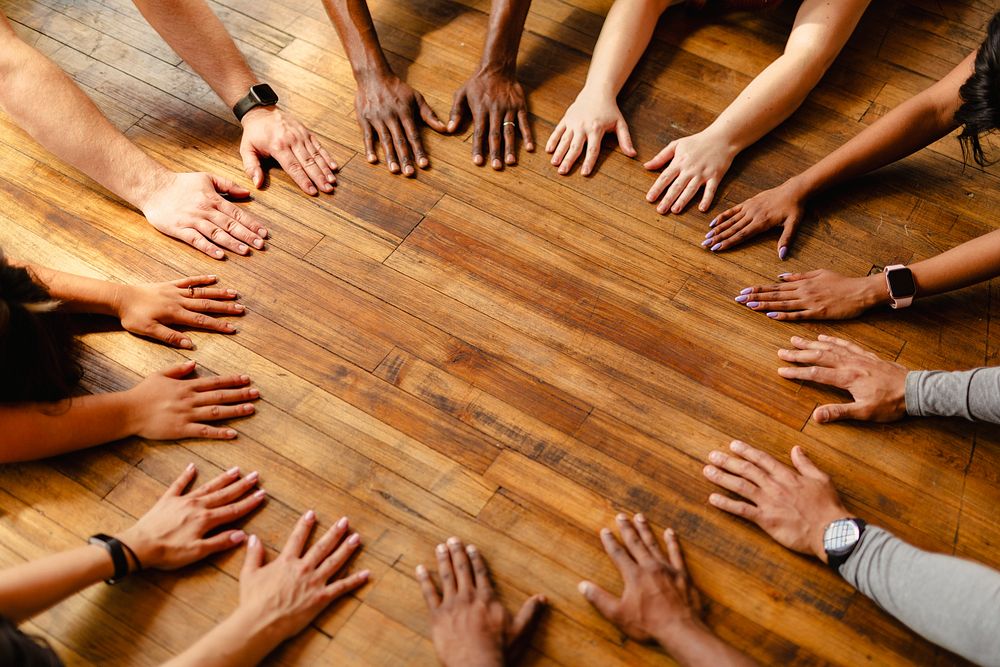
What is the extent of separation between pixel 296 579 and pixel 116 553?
0.31 meters

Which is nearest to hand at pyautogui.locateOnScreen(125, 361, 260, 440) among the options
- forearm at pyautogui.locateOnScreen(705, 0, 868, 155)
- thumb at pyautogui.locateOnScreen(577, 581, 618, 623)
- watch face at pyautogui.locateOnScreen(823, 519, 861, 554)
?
thumb at pyautogui.locateOnScreen(577, 581, 618, 623)

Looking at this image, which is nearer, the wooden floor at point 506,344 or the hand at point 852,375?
the wooden floor at point 506,344

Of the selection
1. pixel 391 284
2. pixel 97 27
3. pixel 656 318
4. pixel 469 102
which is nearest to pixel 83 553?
pixel 391 284

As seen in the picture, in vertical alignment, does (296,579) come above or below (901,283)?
below

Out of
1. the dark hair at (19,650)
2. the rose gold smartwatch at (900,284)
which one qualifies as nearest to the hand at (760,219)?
the rose gold smartwatch at (900,284)

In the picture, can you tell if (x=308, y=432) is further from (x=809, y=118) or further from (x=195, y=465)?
(x=809, y=118)

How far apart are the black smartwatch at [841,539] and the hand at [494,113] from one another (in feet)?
3.67

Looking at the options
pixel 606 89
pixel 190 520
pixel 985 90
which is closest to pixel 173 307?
A: pixel 190 520

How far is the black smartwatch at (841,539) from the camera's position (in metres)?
1.46

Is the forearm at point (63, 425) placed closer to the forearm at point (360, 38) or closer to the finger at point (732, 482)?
the forearm at point (360, 38)

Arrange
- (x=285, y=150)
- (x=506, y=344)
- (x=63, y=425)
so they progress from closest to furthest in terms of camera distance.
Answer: (x=63, y=425) → (x=506, y=344) → (x=285, y=150)

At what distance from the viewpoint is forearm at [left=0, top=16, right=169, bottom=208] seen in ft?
5.90

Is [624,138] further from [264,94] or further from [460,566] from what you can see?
[460,566]

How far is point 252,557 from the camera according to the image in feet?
4.85
